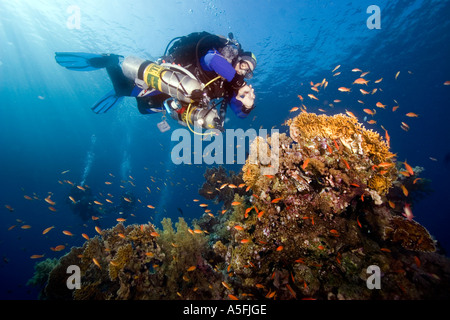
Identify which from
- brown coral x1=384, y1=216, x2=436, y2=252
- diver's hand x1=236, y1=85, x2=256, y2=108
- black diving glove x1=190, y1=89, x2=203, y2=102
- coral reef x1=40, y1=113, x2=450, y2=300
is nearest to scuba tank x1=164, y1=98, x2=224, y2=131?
black diving glove x1=190, y1=89, x2=203, y2=102

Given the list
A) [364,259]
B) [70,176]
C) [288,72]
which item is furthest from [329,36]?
[70,176]

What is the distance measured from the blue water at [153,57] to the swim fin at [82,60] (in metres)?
9.88

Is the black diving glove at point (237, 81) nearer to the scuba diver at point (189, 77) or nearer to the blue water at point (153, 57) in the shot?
the scuba diver at point (189, 77)

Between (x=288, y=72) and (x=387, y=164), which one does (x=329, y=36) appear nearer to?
(x=288, y=72)

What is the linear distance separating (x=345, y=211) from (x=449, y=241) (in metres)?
62.4

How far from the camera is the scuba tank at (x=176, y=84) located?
350 cm

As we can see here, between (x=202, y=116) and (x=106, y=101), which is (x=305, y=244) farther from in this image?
(x=106, y=101)

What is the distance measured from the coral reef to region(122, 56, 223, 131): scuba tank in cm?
165

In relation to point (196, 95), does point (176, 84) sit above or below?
above

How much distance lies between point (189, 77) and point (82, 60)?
3446 millimetres

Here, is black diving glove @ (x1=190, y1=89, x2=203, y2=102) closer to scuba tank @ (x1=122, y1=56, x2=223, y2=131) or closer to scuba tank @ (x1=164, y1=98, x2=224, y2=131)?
scuba tank @ (x1=122, y1=56, x2=223, y2=131)

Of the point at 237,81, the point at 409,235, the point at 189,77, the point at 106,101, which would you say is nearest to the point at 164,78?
the point at 189,77

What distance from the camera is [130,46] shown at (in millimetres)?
22344

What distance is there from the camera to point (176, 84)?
3498 millimetres
